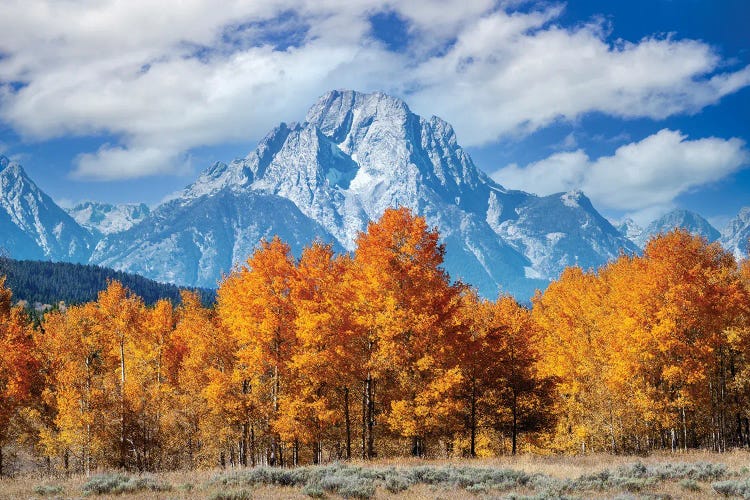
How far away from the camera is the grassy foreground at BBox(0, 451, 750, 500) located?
1831 centimetres

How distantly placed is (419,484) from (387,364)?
9.00 m

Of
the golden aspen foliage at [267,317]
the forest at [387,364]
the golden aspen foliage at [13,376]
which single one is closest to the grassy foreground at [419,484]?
the forest at [387,364]

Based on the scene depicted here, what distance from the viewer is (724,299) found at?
34031 mm

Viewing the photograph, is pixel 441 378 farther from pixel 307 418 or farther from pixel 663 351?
pixel 663 351

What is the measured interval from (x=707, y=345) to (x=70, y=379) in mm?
42409

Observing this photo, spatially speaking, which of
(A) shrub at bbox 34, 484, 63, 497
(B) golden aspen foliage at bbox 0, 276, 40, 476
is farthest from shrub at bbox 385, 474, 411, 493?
(B) golden aspen foliage at bbox 0, 276, 40, 476

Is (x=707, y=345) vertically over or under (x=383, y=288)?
under

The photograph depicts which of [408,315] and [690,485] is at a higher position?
[408,315]

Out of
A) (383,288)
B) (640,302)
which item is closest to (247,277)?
(383,288)

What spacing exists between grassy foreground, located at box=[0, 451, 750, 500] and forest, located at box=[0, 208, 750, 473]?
742 centimetres

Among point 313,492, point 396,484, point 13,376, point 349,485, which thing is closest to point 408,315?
point 396,484

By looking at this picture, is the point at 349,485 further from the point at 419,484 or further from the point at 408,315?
the point at 408,315

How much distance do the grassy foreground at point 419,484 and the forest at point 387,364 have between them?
742 cm

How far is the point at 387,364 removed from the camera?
95.6 ft
